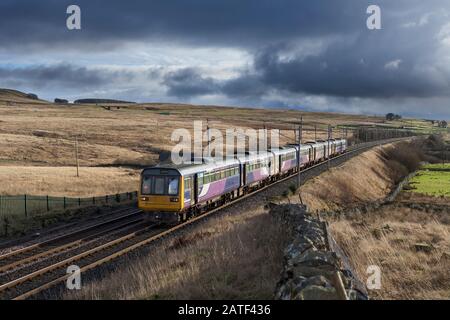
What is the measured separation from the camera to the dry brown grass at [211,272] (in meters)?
11.2

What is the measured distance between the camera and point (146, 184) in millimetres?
26641

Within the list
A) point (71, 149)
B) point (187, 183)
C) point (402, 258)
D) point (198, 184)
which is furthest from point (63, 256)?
point (71, 149)

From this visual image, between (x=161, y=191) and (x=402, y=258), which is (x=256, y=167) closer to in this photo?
(x=161, y=191)

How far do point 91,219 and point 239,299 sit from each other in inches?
839

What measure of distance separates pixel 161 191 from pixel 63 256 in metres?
6.43

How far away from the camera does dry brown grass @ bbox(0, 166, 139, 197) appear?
4481 centimetres

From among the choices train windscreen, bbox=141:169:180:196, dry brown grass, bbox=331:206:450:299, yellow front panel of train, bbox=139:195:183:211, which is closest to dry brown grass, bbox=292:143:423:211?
yellow front panel of train, bbox=139:195:183:211

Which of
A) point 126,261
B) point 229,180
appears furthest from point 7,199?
point 126,261

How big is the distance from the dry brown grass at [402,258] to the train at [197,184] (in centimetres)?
861

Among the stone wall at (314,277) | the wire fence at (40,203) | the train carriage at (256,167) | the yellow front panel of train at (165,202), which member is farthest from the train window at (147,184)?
the stone wall at (314,277)

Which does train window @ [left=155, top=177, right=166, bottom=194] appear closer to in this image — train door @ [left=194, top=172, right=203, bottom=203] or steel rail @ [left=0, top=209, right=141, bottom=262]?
train door @ [left=194, top=172, right=203, bottom=203]
